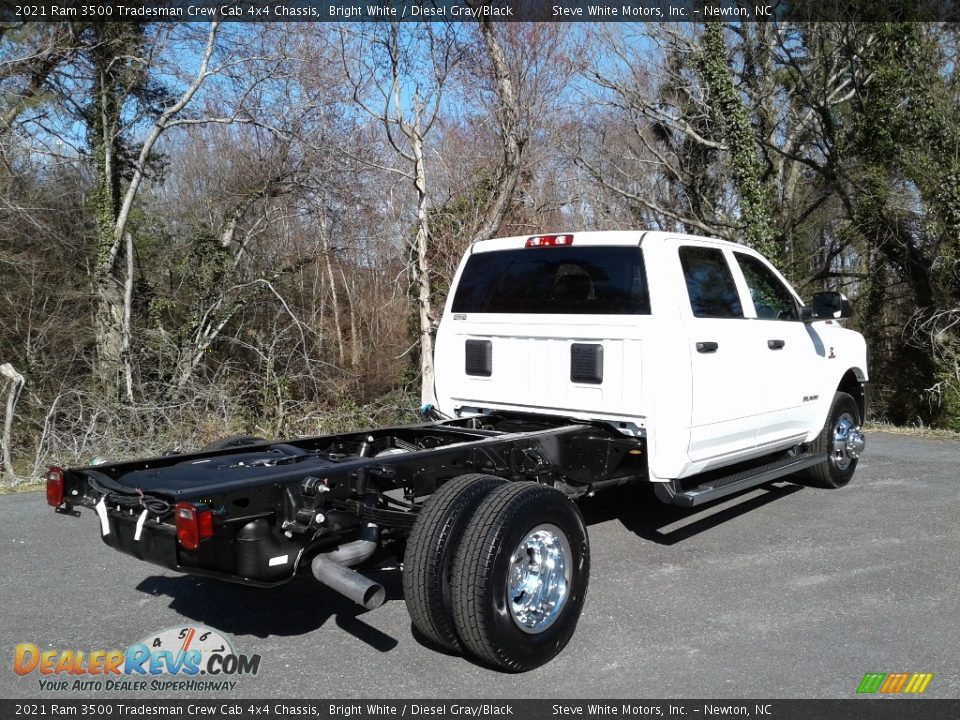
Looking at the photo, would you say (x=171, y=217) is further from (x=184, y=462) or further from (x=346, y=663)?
(x=346, y=663)

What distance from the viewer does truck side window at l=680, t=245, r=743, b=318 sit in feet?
19.4

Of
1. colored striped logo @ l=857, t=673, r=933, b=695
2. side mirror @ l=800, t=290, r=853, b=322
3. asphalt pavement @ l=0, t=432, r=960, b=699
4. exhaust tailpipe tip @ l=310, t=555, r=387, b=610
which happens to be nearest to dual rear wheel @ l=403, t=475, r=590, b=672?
asphalt pavement @ l=0, t=432, r=960, b=699

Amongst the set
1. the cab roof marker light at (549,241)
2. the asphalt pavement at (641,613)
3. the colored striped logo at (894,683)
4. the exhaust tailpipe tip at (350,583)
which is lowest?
the colored striped logo at (894,683)

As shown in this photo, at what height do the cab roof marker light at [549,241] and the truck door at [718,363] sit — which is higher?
the cab roof marker light at [549,241]

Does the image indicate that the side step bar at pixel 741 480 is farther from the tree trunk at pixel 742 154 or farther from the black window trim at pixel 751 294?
the tree trunk at pixel 742 154

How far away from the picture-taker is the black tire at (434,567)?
3.92 metres

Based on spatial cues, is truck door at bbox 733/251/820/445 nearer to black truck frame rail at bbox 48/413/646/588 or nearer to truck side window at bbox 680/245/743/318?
truck side window at bbox 680/245/743/318

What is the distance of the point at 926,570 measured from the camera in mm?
5523

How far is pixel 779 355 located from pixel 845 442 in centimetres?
181

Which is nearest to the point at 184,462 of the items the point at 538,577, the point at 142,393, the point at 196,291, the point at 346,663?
the point at 346,663

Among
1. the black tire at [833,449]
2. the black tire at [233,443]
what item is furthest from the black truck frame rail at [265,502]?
the black tire at [833,449]

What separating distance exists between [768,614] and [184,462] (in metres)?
3.51

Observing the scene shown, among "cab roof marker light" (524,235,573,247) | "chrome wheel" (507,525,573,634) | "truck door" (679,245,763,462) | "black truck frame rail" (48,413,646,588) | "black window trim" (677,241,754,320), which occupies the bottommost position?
"chrome wheel" (507,525,573,634)

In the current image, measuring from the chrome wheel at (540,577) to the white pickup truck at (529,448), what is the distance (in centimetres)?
1
